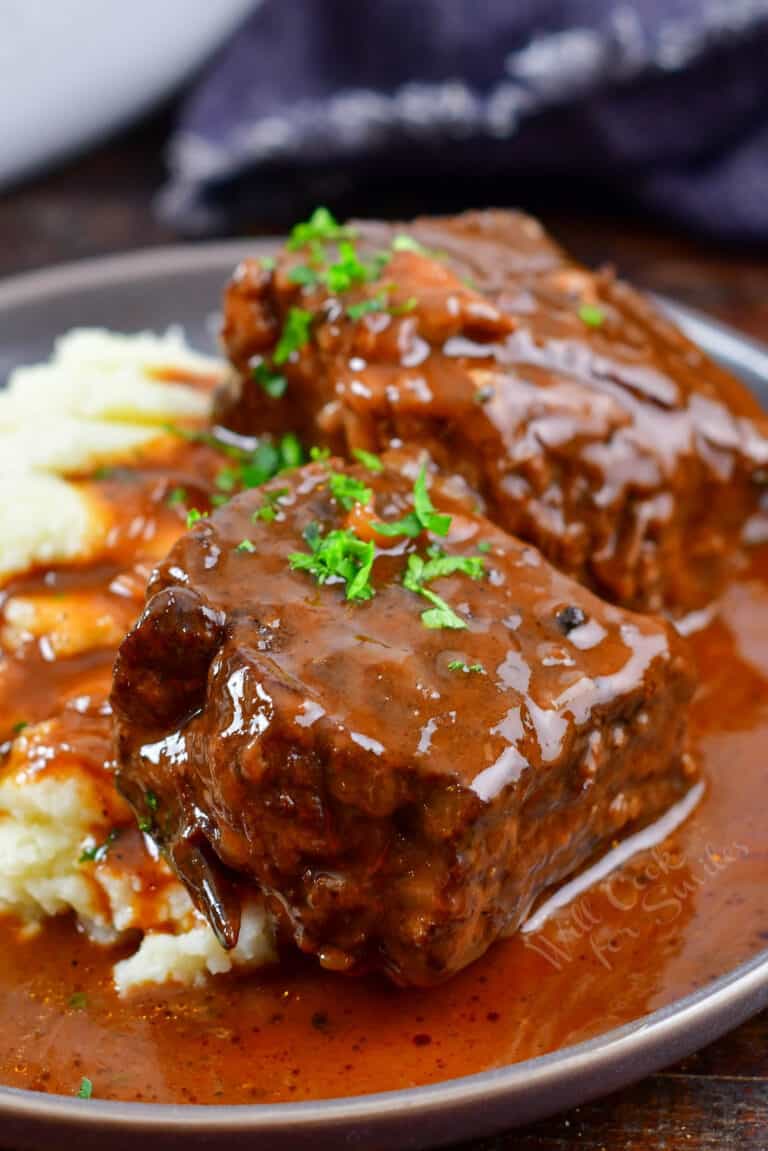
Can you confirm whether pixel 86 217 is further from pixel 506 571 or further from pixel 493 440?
pixel 506 571

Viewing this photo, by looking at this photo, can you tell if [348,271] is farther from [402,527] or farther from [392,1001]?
[392,1001]

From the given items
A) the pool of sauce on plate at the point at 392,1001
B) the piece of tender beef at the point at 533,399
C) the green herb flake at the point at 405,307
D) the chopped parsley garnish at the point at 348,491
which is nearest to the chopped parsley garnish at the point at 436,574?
the chopped parsley garnish at the point at 348,491

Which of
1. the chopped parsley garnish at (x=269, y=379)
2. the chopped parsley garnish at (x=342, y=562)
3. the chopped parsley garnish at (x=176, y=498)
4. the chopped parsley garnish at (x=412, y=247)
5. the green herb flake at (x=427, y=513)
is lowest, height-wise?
the chopped parsley garnish at (x=176, y=498)

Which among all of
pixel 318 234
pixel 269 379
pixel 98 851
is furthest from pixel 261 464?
pixel 98 851

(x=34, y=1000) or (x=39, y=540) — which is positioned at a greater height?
(x=39, y=540)

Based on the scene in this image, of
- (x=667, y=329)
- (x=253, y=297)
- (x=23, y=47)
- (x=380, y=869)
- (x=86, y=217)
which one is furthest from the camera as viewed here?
(x=86, y=217)

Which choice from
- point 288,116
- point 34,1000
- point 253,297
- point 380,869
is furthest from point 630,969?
point 288,116

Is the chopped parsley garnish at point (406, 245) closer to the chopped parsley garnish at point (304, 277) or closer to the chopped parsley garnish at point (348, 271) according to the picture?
the chopped parsley garnish at point (348, 271)
